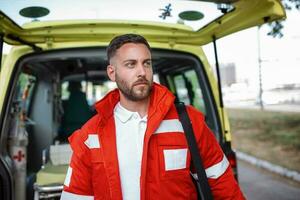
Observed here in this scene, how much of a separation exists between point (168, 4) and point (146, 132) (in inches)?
34.1

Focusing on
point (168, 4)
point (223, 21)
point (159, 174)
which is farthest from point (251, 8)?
point (159, 174)

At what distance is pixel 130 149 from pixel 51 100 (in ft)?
10.4

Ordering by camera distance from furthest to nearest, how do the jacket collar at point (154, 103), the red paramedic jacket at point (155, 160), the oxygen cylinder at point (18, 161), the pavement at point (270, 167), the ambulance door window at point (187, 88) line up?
the pavement at point (270, 167)
the ambulance door window at point (187, 88)
the oxygen cylinder at point (18, 161)
the jacket collar at point (154, 103)
the red paramedic jacket at point (155, 160)

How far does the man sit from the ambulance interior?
2.88 feet

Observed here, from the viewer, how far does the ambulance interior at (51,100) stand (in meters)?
2.85

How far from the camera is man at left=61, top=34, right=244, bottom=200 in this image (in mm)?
1790

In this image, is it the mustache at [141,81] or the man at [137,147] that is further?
the mustache at [141,81]

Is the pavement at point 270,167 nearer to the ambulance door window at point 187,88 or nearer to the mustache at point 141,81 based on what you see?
the ambulance door window at point 187,88

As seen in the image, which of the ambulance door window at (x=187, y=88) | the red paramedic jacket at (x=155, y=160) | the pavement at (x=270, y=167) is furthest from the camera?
the pavement at (x=270, y=167)

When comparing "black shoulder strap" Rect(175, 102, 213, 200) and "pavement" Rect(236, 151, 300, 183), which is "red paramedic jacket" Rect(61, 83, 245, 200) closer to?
"black shoulder strap" Rect(175, 102, 213, 200)

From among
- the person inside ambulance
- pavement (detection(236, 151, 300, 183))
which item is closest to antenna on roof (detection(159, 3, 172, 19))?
the person inside ambulance

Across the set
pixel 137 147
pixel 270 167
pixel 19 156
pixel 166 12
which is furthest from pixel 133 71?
pixel 270 167

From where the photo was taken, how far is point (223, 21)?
2.50 metres

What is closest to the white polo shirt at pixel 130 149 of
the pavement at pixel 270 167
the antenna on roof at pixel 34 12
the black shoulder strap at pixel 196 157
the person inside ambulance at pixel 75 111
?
the black shoulder strap at pixel 196 157
